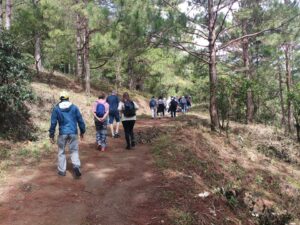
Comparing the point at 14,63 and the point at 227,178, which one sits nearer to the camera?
the point at 227,178

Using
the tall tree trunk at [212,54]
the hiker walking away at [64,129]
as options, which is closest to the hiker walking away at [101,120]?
the hiker walking away at [64,129]

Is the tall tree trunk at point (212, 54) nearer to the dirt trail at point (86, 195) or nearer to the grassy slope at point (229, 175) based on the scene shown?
the grassy slope at point (229, 175)

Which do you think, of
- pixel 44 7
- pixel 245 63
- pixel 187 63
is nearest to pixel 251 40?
pixel 245 63

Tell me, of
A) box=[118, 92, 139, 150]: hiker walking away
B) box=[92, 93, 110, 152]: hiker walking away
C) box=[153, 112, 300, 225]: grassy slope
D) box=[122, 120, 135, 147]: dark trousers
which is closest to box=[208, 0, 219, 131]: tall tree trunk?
box=[153, 112, 300, 225]: grassy slope

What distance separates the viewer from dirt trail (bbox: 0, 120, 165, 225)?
22.8ft

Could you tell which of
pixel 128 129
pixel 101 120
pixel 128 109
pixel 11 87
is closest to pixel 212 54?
pixel 128 109

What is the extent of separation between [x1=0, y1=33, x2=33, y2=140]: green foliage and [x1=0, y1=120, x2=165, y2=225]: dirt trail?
2388 millimetres

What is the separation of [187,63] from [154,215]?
1215 cm

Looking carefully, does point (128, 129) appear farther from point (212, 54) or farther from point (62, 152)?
point (212, 54)

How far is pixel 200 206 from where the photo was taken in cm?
796

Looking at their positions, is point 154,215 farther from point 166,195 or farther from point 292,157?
point 292,157

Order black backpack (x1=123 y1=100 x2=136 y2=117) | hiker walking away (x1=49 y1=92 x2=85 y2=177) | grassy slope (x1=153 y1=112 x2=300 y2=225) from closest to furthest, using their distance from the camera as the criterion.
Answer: grassy slope (x1=153 y1=112 x2=300 y2=225) < hiker walking away (x1=49 y1=92 x2=85 y2=177) < black backpack (x1=123 y1=100 x2=136 y2=117)

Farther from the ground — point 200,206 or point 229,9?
point 229,9

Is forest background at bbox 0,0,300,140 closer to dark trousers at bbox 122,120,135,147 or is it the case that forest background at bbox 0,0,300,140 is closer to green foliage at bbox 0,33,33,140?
green foliage at bbox 0,33,33,140
